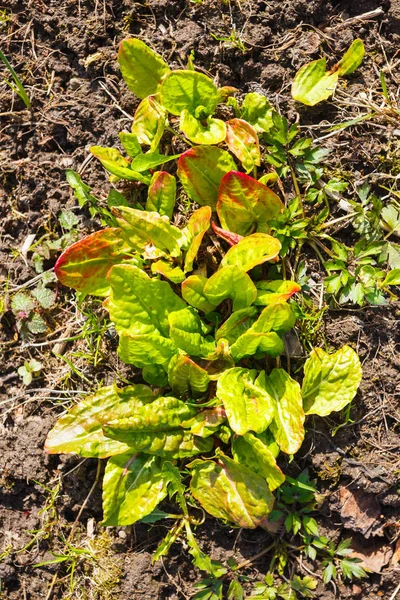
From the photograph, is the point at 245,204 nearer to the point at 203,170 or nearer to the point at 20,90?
the point at 203,170

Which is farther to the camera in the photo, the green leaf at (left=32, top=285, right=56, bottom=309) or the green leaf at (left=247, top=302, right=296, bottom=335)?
the green leaf at (left=32, top=285, right=56, bottom=309)

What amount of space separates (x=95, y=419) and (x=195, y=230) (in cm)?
82

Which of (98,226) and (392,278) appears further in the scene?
(98,226)

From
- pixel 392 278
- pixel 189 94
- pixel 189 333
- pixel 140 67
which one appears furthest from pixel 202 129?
pixel 392 278

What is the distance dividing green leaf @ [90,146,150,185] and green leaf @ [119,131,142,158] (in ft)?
0.14

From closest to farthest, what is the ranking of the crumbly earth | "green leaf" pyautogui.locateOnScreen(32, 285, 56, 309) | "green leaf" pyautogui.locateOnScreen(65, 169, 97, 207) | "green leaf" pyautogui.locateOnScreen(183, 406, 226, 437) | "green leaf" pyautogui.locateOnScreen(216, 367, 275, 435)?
"green leaf" pyautogui.locateOnScreen(216, 367, 275, 435) < "green leaf" pyautogui.locateOnScreen(183, 406, 226, 437) < the crumbly earth < "green leaf" pyautogui.locateOnScreen(65, 169, 97, 207) < "green leaf" pyautogui.locateOnScreen(32, 285, 56, 309)

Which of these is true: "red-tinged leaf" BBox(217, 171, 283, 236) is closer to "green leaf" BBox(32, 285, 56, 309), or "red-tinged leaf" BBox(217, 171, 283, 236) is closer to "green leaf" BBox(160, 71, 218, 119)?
"green leaf" BBox(160, 71, 218, 119)

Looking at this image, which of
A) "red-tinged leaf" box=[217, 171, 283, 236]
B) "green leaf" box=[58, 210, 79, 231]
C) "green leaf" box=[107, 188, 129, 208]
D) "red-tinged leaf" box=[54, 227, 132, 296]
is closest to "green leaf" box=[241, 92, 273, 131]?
"red-tinged leaf" box=[217, 171, 283, 236]

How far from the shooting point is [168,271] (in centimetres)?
220

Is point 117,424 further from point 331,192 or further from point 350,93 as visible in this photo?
point 350,93

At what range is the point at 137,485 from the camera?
2.20 meters

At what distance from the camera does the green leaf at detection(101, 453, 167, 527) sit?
2176 millimetres

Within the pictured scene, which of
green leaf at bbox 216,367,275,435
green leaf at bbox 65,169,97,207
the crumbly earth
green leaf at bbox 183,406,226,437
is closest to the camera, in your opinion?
green leaf at bbox 216,367,275,435

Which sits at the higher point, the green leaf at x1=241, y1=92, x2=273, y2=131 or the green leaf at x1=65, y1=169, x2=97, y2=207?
the green leaf at x1=241, y1=92, x2=273, y2=131
